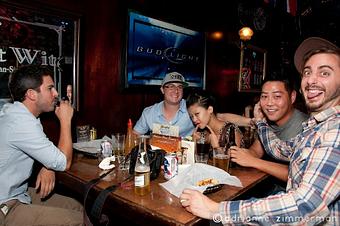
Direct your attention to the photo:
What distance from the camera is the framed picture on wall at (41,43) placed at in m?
2.19

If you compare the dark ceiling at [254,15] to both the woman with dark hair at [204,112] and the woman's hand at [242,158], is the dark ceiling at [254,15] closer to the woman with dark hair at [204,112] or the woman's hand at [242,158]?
the woman with dark hair at [204,112]

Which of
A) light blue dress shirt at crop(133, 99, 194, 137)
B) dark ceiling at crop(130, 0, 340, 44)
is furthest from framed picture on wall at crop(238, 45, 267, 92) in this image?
light blue dress shirt at crop(133, 99, 194, 137)

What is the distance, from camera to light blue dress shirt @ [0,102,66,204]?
1.72 meters

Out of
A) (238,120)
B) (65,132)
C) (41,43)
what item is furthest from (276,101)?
(41,43)

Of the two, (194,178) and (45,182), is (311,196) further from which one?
(45,182)

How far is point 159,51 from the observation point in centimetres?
349

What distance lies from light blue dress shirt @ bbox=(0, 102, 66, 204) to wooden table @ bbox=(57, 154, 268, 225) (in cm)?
18

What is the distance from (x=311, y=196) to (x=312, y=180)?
0.20 ft

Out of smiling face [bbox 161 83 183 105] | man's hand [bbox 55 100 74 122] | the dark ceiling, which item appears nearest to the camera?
man's hand [bbox 55 100 74 122]

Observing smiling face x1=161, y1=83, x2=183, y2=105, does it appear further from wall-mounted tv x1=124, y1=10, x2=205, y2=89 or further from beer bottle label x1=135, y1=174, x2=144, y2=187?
beer bottle label x1=135, y1=174, x2=144, y2=187

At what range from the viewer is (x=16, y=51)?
7.36 feet

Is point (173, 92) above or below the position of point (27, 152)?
above

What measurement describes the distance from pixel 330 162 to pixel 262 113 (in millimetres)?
1615

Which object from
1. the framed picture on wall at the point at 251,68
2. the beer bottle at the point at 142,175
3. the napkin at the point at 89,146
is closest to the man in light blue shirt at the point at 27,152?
Result: the napkin at the point at 89,146
